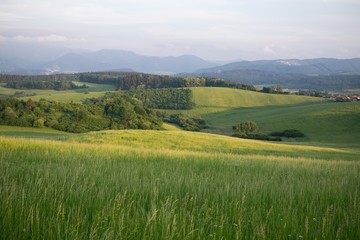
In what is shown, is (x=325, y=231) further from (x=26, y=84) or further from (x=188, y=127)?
(x=26, y=84)

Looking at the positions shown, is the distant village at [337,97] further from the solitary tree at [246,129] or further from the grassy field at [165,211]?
the grassy field at [165,211]

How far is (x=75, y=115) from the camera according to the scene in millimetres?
85688

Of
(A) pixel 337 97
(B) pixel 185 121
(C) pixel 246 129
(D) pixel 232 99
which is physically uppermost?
(A) pixel 337 97

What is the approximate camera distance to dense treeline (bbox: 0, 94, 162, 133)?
72.7 meters

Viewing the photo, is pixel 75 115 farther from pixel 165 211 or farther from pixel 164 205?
pixel 165 211

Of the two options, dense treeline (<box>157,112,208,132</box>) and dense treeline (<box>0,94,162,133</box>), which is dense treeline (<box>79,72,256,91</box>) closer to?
dense treeline (<box>157,112,208,132</box>)

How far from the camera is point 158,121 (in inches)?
3767

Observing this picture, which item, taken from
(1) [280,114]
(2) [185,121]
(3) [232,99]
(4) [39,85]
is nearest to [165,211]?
(2) [185,121]

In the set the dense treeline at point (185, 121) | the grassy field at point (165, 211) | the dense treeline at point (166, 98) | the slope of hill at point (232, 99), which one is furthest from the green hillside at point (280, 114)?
the grassy field at point (165, 211)

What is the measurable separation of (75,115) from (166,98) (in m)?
62.6

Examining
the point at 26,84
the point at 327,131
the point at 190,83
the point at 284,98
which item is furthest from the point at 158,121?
the point at 26,84

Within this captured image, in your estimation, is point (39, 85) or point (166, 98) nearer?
point (166, 98)

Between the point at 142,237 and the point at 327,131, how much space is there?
92315 millimetres

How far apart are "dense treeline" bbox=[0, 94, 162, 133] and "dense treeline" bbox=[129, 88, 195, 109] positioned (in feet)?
A: 102
